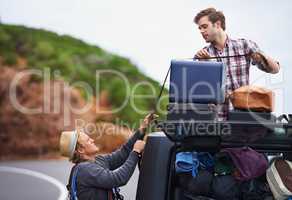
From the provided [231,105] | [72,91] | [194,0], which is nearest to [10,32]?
[72,91]

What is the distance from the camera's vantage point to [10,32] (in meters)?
11.2

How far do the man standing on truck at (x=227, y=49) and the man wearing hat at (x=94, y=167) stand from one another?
0.58 meters

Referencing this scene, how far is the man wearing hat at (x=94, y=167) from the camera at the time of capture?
2434 mm

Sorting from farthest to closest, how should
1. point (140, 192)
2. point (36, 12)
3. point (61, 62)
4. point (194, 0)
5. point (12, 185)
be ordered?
1. point (61, 62)
2. point (36, 12)
3. point (12, 185)
4. point (194, 0)
5. point (140, 192)

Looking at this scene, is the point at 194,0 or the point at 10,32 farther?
the point at 10,32

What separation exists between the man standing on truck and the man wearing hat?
58cm

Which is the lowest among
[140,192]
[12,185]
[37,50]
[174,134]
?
[12,185]

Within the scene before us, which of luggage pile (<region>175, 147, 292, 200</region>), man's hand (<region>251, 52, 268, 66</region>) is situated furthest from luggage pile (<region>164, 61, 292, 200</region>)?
man's hand (<region>251, 52, 268, 66</region>)

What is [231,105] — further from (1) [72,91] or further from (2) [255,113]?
(1) [72,91]

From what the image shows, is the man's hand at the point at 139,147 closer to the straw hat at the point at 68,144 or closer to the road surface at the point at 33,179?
the straw hat at the point at 68,144

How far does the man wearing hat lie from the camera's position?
2.43 meters

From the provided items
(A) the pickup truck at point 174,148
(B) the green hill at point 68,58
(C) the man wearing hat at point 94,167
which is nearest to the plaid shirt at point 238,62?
(C) the man wearing hat at point 94,167

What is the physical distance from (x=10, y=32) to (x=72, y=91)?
1.70 meters

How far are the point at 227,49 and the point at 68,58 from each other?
8.71 meters
